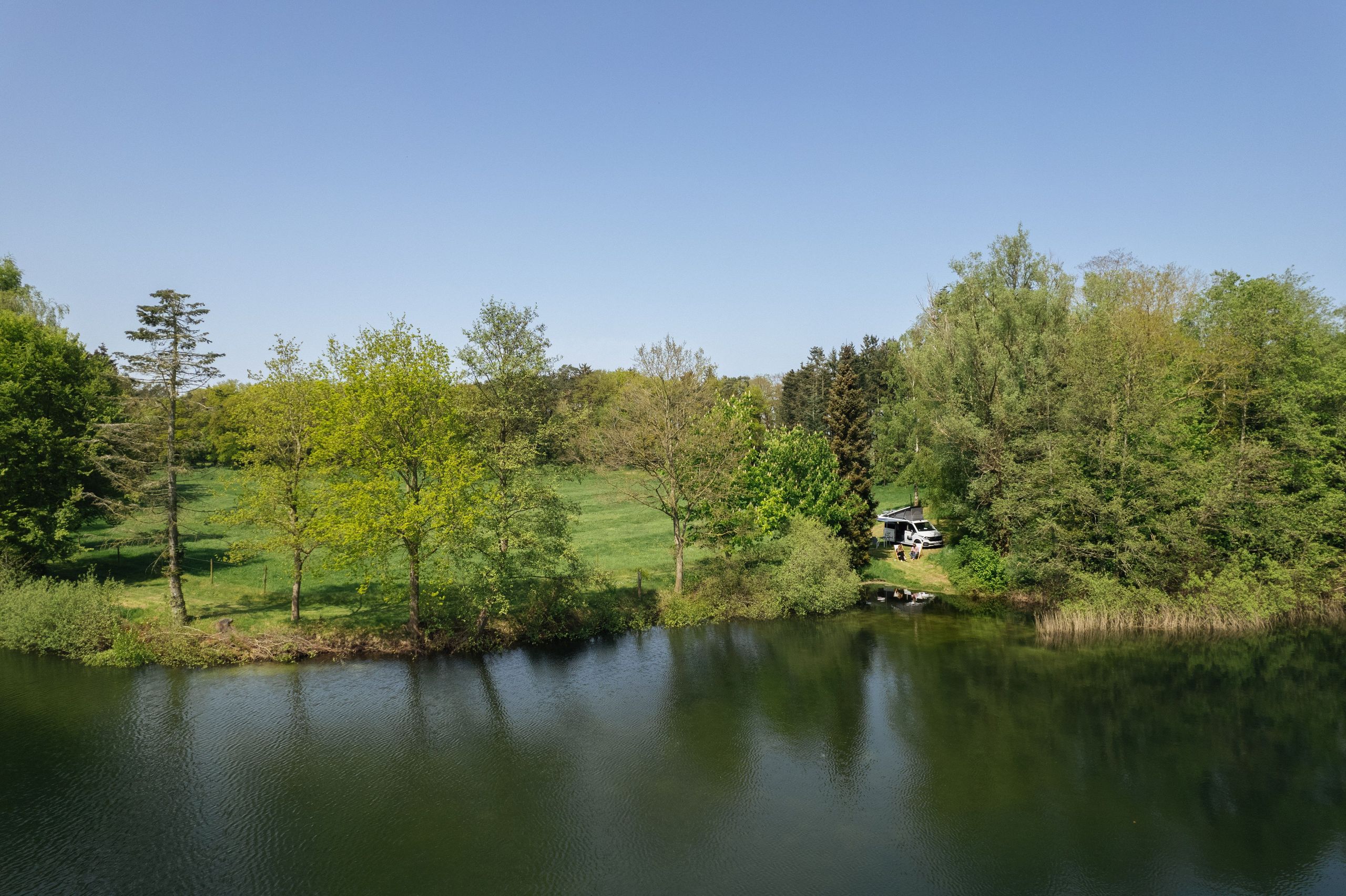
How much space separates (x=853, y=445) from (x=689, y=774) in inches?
1108

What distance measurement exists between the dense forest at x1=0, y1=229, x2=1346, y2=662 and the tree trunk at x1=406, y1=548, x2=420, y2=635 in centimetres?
15

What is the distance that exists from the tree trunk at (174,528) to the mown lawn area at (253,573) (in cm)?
114

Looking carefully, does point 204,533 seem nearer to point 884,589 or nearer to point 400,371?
point 400,371

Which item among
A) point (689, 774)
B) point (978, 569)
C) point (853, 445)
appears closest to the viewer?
point (689, 774)

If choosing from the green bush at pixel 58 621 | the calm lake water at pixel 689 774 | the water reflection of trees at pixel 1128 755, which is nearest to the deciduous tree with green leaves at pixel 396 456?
the calm lake water at pixel 689 774

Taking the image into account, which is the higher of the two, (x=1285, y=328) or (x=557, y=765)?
(x=1285, y=328)

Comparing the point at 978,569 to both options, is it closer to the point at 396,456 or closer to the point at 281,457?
the point at 396,456

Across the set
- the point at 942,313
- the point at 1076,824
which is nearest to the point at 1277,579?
the point at 942,313

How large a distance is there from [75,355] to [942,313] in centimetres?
5202

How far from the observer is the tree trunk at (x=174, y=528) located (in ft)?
103

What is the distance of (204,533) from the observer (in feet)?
175

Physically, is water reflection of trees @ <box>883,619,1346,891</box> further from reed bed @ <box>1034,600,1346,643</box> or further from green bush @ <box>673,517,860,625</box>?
→ green bush @ <box>673,517,860,625</box>

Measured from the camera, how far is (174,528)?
32.3 m

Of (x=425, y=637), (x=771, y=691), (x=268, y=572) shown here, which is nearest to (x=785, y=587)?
(x=771, y=691)
